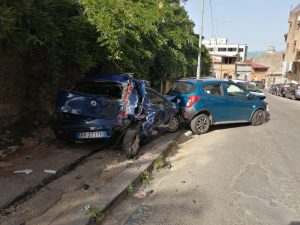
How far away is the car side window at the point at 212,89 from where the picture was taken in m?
10.4

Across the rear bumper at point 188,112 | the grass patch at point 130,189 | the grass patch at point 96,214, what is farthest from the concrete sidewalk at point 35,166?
the rear bumper at point 188,112

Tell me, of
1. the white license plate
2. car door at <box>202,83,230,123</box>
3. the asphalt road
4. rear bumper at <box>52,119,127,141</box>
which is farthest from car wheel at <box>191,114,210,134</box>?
the white license plate

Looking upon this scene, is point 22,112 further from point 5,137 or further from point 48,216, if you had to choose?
point 48,216

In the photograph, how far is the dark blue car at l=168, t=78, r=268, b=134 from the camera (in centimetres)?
1014

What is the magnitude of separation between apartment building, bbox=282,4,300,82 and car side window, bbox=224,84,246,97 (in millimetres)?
45018

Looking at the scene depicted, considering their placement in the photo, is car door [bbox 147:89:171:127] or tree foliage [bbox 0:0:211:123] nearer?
tree foliage [bbox 0:0:211:123]

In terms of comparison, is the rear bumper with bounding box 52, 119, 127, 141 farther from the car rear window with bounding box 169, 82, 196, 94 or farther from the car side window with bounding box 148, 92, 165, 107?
the car rear window with bounding box 169, 82, 196, 94

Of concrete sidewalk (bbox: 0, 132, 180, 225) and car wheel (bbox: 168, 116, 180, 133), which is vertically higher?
car wheel (bbox: 168, 116, 180, 133)

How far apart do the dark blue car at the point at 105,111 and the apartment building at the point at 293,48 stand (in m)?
50.1

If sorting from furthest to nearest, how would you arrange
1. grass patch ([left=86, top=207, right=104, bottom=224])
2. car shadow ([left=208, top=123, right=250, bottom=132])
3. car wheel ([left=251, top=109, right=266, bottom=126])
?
1. car wheel ([left=251, top=109, right=266, bottom=126])
2. car shadow ([left=208, top=123, right=250, bottom=132])
3. grass patch ([left=86, top=207, right=104, bottom=224])

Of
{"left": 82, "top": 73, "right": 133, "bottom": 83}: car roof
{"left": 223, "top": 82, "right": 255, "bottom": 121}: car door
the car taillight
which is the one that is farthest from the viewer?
{"left": 223, "top": 82, "right": 255, "bottom": 121}: car door

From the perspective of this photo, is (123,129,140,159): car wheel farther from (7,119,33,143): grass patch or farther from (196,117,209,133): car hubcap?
(196,117,209,133): car hubcap

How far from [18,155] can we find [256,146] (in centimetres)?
560

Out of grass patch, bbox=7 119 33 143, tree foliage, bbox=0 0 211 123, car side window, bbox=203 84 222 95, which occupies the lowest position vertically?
grass patch, bbox=7 119 33 143
